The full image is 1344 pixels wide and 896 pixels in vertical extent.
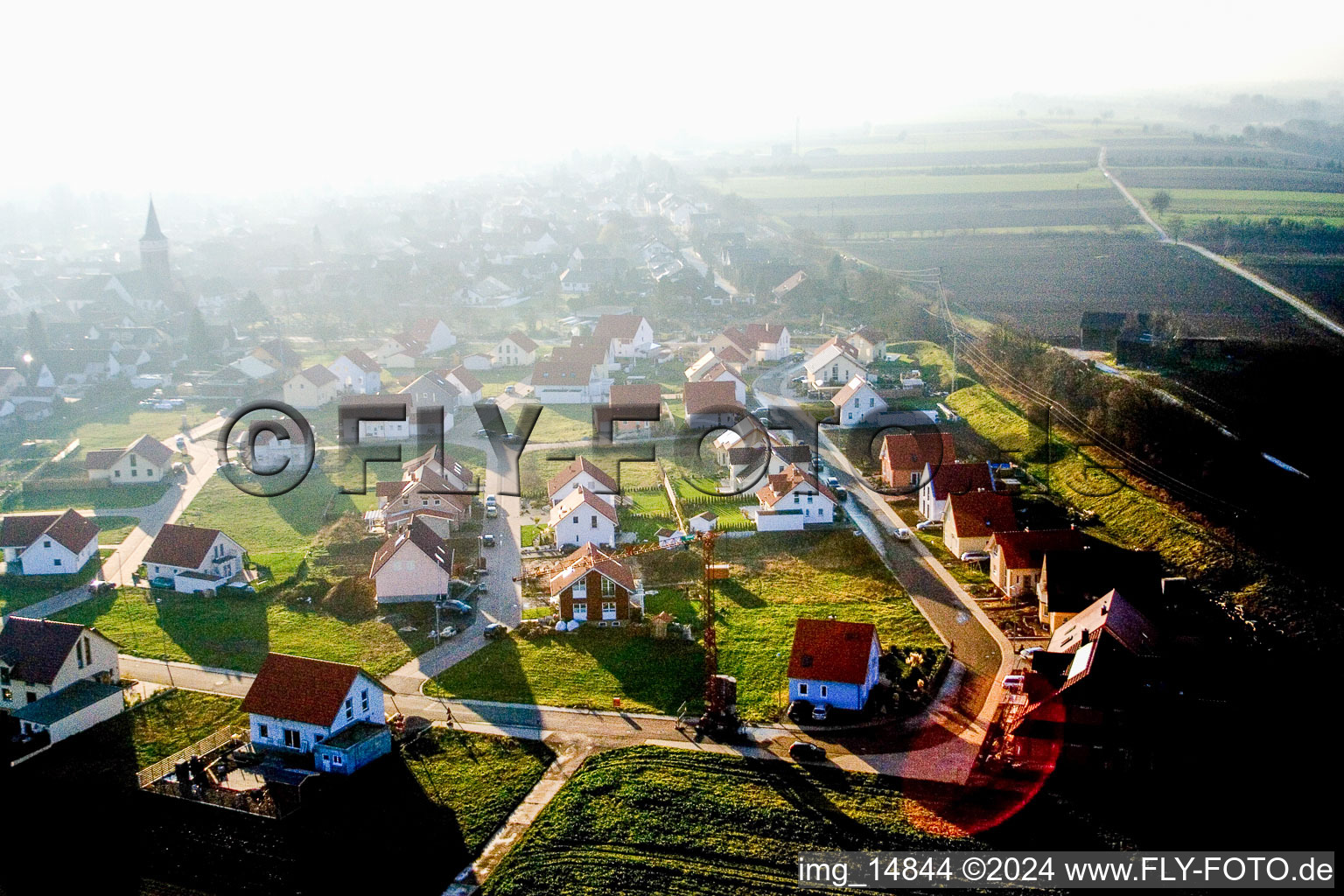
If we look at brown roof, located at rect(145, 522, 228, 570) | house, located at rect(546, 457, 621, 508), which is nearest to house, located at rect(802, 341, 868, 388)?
house, located at rect(546, 457, 621, 508)

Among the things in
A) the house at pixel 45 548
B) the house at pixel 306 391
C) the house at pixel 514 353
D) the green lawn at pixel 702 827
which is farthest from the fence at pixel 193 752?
the house at pixel 514 353

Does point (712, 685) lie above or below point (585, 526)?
below

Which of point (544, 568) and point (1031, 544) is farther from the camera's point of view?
point (544, 568)

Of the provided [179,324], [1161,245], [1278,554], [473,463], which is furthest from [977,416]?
[179,324]

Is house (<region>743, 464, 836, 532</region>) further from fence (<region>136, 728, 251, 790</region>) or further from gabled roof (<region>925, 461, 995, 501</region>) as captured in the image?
fence (<region>136, 728, 251, 790</region>)

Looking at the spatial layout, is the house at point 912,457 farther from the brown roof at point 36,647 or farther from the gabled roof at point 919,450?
the brown roof at point 36,647

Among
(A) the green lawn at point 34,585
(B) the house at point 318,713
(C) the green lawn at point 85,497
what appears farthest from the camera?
(C) the green lawn at point 85,497

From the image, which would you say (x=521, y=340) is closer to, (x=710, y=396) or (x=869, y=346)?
(x=710, y=396)

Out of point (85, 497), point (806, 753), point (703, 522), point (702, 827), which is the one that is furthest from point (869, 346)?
point (702, 827)
